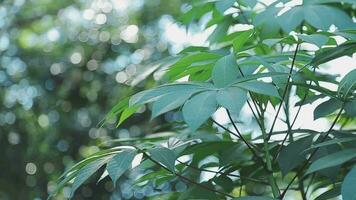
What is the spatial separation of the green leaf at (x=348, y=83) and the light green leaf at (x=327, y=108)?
0.09 m

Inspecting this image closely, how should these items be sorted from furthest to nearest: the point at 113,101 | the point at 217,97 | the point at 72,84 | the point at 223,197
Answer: the point at 72,84 < the point at 113,101 < the point at 223,197 < the point at 217,97

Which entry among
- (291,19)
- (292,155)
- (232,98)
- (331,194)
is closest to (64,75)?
(291,19)

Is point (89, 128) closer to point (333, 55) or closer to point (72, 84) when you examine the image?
point (72, 84)

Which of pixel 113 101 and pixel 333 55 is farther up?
pixel 333 55

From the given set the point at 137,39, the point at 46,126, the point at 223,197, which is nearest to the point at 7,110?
the point at 46,126

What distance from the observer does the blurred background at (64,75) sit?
4625 mm

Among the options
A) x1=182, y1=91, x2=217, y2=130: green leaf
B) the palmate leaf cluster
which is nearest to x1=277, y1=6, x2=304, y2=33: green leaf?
the palmate leaf cluster

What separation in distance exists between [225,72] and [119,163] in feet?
0.66

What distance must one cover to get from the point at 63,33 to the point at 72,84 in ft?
1.61

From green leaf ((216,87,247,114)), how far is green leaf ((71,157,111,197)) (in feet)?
0.73

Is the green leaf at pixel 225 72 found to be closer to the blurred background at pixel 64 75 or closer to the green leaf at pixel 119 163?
the green leaf at pixel 119 163

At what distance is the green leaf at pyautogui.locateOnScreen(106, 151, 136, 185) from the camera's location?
88 centimetres

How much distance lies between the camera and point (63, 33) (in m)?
5.06

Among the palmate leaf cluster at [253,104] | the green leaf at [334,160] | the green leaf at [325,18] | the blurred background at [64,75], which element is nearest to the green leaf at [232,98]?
the palmate leaf cluster at [253,104]
